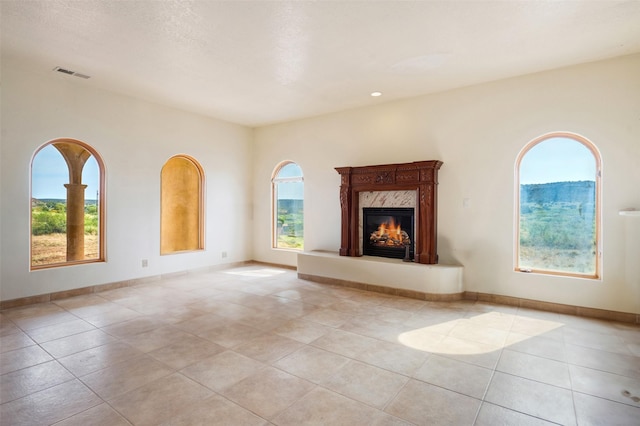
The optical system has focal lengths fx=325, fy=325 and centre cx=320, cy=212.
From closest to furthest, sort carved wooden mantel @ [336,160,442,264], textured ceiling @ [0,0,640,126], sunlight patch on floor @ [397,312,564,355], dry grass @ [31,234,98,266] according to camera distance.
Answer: textured ceiling @ [0,0,640,126], sunlight patch on floor @ [397,312,564,355], dry grass @ [31,234,98,266], carved wooden mantel @ [336,160,442,264]

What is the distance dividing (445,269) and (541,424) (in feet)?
9.15

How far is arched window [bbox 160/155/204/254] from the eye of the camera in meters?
6.26

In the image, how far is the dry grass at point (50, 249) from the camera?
15.2ft

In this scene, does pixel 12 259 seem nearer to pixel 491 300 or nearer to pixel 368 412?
pixel 368 412

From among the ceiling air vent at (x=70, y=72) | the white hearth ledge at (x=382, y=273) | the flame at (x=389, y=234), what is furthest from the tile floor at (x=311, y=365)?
the ceiling air vent at (x=70, y=72)

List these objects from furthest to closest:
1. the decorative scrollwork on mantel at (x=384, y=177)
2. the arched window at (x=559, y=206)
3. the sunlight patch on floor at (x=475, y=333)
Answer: the decorative scrollwork on mantel at (x=384, y=177), the arched window at (x=559, y=206), the sunlight patch on floor at (x=475, y=333)

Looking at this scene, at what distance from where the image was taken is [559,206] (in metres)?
4.41

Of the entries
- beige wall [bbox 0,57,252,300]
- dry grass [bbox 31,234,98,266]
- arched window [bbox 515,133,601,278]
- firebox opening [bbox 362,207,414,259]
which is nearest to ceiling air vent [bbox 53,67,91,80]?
beige wall [bbox 0,57,252,300]

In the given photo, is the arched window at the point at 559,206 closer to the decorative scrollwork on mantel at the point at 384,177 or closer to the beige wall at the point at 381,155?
the beige wall at the point at 381,155

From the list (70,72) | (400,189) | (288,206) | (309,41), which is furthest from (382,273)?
(70,72)

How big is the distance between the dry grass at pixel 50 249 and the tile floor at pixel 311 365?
0.73 metres

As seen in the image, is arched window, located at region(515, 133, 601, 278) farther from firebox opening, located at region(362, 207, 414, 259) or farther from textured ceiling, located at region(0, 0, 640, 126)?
firebox opening, located at region(362, 207, 414, 259)

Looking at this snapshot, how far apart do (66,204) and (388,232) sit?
516 centimetres

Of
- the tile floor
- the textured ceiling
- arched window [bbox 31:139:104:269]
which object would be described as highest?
the textured ceiling
